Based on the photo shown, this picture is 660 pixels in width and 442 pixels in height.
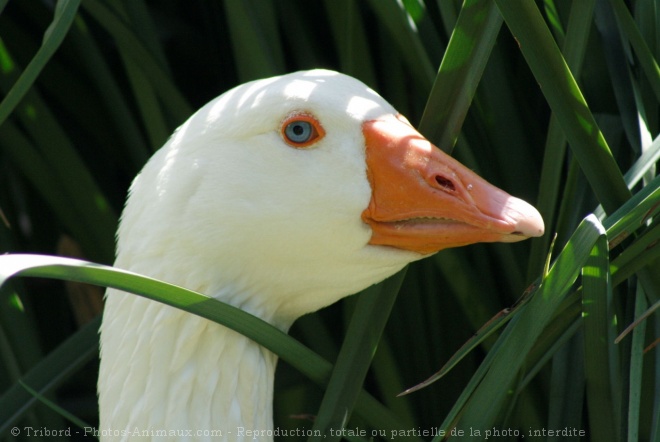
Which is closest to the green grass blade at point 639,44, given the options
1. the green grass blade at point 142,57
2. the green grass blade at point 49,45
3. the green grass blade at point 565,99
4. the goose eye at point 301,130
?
the green grass blade at point 565,99

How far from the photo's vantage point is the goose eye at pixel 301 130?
6.20 feet

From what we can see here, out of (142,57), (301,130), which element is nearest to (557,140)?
(301,130)

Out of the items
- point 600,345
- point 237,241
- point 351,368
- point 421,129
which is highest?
point 421,129

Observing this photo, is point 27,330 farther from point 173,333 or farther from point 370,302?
point 370,302

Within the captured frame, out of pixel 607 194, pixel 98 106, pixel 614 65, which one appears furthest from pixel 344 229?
pixel 98 106

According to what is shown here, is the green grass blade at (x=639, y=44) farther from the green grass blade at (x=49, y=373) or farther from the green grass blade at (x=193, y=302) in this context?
the green grass blade at (x=49, y=373)

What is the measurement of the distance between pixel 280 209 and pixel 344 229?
0.46ft

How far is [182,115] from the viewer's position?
8.46 ft

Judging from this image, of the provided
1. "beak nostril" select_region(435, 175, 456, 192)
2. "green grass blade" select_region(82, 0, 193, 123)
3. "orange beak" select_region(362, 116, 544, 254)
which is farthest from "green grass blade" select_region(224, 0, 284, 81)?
"beak nostril" select_region(435, 175, 456, 192)

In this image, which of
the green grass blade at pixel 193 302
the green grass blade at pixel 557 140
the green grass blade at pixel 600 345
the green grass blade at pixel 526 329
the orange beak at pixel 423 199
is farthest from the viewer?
the green grass blade at pixel 557 140

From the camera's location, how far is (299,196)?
190 centimetres

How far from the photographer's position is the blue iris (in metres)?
1.90

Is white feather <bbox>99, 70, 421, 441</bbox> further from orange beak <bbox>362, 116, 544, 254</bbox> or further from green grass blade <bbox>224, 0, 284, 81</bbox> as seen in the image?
green grass blade <bbox>224, 0, 284, 81</bbox>

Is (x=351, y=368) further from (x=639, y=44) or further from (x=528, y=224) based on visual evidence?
(x=639, y=44)
